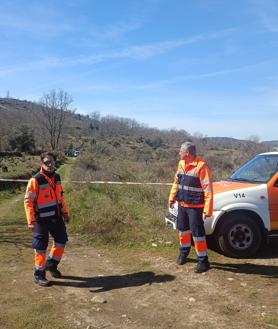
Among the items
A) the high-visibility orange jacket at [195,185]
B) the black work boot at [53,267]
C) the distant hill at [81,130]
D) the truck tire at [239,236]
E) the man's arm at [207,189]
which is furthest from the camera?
the distant hill at [81,130]

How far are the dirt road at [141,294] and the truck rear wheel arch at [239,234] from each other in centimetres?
18

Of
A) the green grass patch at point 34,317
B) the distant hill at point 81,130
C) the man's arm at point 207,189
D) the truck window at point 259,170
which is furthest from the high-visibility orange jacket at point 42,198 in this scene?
the distant hill at point 81,130

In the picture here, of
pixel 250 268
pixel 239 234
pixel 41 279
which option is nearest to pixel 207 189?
pixel 239 234

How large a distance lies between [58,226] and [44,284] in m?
0.86

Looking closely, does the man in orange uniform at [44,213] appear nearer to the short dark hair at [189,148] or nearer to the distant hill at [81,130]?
the short dark hair at [189,148]

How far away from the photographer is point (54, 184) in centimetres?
671

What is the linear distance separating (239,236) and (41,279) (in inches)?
127

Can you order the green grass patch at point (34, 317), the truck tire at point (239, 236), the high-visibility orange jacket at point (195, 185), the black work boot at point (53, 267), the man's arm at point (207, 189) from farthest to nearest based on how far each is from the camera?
the truck tire at point (239, 236) < the black work boot at point (53, 267) < the high-visibility orange jacket at point (195, 185) < the man's arm at point (207, 189) < the green grass patch at point (34, 317)

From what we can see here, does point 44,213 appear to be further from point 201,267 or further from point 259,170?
point 259,170

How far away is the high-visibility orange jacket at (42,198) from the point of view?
6.43 meters

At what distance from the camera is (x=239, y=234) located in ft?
24.2

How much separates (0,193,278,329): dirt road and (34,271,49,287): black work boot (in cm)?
10

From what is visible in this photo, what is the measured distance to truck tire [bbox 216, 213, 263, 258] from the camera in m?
7.35

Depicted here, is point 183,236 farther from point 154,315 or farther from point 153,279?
point 154,315
